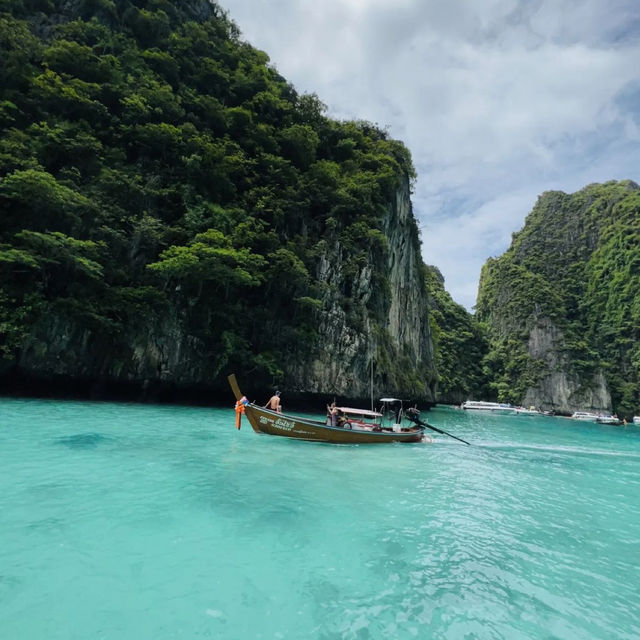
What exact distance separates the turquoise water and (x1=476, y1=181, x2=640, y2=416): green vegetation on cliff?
225 feet

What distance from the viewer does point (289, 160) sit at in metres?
26.9

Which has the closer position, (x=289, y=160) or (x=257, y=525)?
(x=257, y=525)

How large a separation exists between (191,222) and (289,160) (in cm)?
956

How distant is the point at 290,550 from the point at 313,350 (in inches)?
730

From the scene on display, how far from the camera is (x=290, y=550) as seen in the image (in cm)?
506

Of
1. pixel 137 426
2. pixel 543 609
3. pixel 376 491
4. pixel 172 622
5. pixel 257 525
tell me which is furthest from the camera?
pixel 137 426

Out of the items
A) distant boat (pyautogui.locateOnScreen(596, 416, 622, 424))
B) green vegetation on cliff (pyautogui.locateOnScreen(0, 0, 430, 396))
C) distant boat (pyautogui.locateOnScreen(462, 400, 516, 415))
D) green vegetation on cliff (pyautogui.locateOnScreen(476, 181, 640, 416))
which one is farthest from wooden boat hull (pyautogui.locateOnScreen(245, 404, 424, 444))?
green vegetation on cliff (pyautogui.locateOnScreen(476, 181, 640, 416))

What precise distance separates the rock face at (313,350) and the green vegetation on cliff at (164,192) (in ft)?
0.77

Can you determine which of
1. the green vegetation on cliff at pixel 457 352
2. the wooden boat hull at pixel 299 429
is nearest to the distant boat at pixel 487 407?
the green vegetation on cliff at pixel 457 352

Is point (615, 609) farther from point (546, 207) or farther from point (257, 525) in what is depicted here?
point (546, 207)

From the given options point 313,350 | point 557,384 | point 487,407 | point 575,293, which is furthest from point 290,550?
point 575,293

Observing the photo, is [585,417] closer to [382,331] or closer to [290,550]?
[382,331]

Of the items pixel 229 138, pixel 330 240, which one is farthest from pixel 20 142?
pixel 330 240

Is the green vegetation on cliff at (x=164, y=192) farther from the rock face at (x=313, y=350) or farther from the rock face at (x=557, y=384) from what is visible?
the rock face at (x=557, y=384)
